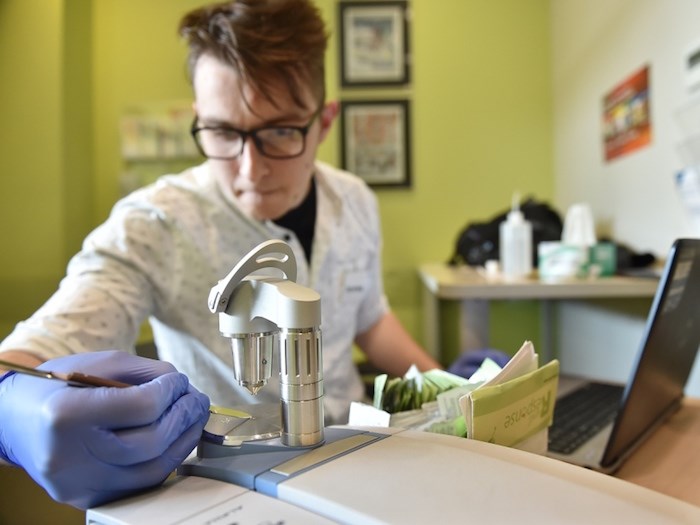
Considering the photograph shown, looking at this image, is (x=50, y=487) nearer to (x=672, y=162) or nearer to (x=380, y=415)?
(x=380, y=415)

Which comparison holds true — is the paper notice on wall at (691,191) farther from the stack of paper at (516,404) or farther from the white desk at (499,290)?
the stack of paper at (516,404)

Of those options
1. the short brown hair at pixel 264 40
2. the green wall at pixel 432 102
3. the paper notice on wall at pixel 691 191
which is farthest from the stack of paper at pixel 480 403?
the green wall at pixel 432 102

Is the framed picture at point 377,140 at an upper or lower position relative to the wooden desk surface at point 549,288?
upper

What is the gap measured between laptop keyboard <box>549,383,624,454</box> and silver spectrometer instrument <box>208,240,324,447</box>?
0.42m

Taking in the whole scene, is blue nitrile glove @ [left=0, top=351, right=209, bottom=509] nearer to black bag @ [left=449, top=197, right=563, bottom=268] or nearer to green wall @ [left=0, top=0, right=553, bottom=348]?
black bag @ [left=449, top=197, right=563, bottom=268]

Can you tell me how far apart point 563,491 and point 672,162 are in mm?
1042

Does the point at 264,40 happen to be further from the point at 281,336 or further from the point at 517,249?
the point at 517,249

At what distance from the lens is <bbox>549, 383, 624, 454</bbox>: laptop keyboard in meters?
0.71

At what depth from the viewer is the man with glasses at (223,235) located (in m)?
0.74

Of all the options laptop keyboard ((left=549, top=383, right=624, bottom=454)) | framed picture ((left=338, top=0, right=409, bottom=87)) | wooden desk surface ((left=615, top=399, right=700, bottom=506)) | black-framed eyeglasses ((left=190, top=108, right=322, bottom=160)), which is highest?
framed picture ((left=338, top=0, right=409, bottom=87))

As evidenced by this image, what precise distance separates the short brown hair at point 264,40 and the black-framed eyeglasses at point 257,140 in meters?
0.05

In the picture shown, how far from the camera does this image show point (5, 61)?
1.60 meters

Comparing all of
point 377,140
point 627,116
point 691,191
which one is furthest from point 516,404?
point 377,140

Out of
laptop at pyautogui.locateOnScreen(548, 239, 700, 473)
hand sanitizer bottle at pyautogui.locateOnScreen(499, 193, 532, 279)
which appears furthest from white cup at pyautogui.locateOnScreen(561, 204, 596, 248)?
laptop at pyautogui.locateOnScreen(548, 239, 700, 473)
